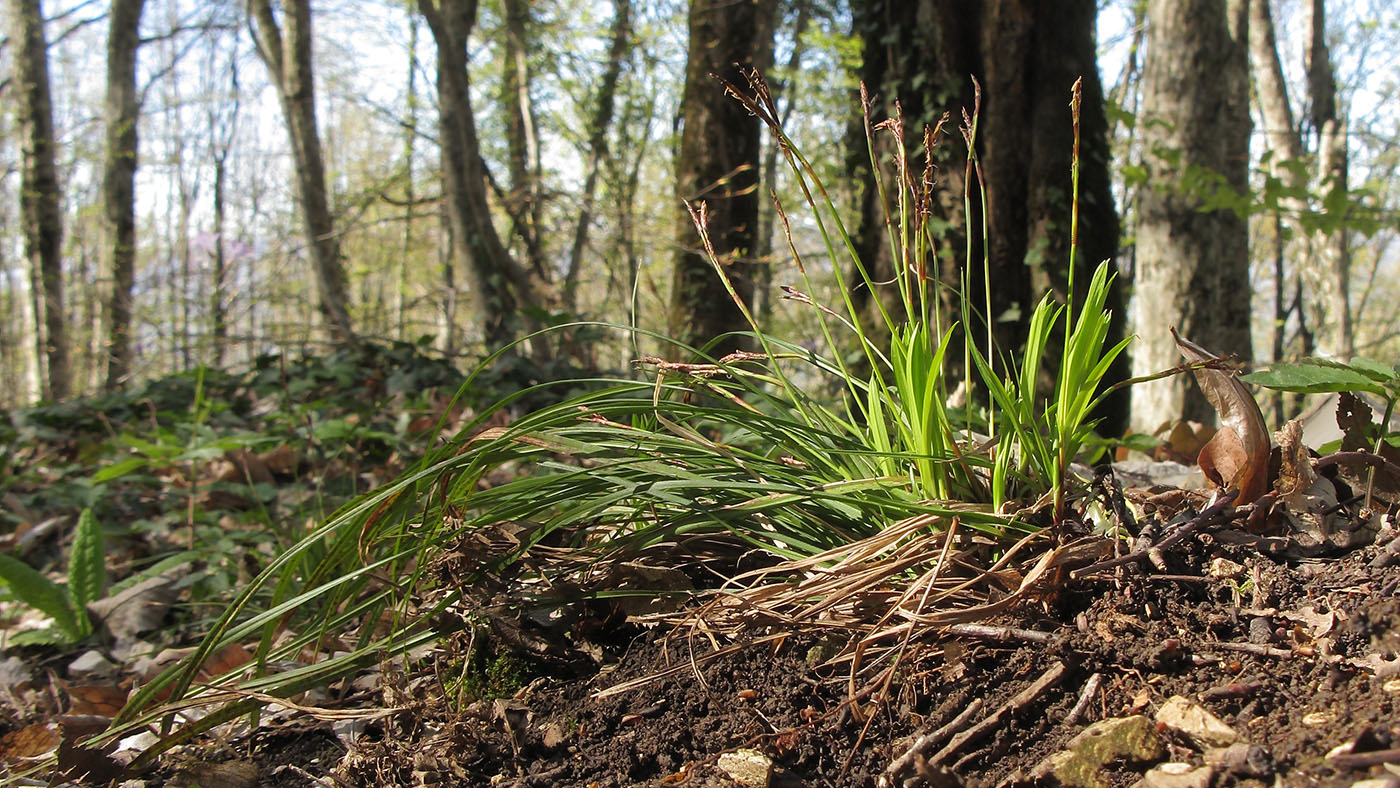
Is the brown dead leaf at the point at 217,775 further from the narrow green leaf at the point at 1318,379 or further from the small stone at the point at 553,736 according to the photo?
the narrow green leaf at the point at 1318,379

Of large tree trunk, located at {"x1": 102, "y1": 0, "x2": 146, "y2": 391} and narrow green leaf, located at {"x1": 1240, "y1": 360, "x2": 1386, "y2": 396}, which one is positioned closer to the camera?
narrow green leaf, located at {"x1": 1240, "y1": 360, "x2": 1386, "y2": 396}

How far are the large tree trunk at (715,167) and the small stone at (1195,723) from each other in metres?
3.97

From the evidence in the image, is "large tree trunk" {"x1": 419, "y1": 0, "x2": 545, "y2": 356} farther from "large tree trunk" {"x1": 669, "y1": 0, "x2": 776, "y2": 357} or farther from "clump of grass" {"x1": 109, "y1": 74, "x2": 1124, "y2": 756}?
"clump of grass" {"x1": 109, "y1": 74, "x2": 1124, "y2": 756}

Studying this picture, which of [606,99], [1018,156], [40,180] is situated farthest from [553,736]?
[40,180]

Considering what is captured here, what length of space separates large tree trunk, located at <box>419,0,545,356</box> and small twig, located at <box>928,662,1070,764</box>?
13.0ft

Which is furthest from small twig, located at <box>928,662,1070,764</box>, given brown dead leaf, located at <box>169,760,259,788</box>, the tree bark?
the tree bark

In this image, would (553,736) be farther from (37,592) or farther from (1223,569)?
(37,592)

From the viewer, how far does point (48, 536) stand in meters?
2.93

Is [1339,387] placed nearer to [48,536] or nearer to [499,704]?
[499,704]

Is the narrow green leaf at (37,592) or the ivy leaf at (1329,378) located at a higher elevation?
the ivy leaf at (1329,378)

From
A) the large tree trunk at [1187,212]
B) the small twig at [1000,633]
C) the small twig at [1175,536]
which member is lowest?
the small twig at [1000,633]

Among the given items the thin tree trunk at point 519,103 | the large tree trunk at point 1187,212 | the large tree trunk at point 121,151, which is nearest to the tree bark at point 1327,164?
the large tree trunk at point 1187,212

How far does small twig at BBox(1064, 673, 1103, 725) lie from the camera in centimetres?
94

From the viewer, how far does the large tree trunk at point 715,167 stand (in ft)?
16.3
